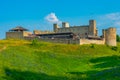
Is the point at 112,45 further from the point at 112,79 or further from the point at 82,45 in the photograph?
the point at 112,79

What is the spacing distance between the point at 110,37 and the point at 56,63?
42.0m

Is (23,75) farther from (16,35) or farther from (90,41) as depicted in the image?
(16,35)

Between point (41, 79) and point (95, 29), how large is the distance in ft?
194

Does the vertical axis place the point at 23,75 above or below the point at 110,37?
below

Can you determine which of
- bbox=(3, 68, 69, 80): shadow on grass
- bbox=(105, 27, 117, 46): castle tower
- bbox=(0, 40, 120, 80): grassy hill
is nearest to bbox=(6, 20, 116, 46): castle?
bbox=(105, 27, 117, 46): castle tower

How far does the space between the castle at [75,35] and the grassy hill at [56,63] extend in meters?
5.29

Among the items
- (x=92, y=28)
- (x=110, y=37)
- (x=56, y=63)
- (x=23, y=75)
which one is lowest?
(x=56, y=63)

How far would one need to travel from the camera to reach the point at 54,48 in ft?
219

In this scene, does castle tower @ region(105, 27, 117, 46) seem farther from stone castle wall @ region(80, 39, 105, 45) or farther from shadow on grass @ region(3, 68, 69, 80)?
shadow on grass @ region(3, 68, 69, 80)

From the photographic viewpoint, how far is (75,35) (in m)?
80.8

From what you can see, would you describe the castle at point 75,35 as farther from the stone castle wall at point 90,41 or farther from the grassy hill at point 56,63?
the grassy hill at point 56,63

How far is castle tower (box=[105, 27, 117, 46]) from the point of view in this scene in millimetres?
86250

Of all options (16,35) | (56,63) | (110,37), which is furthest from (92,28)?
(56,63)

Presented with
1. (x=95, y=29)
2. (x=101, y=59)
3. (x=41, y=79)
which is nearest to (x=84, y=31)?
(x=95, y=29)
